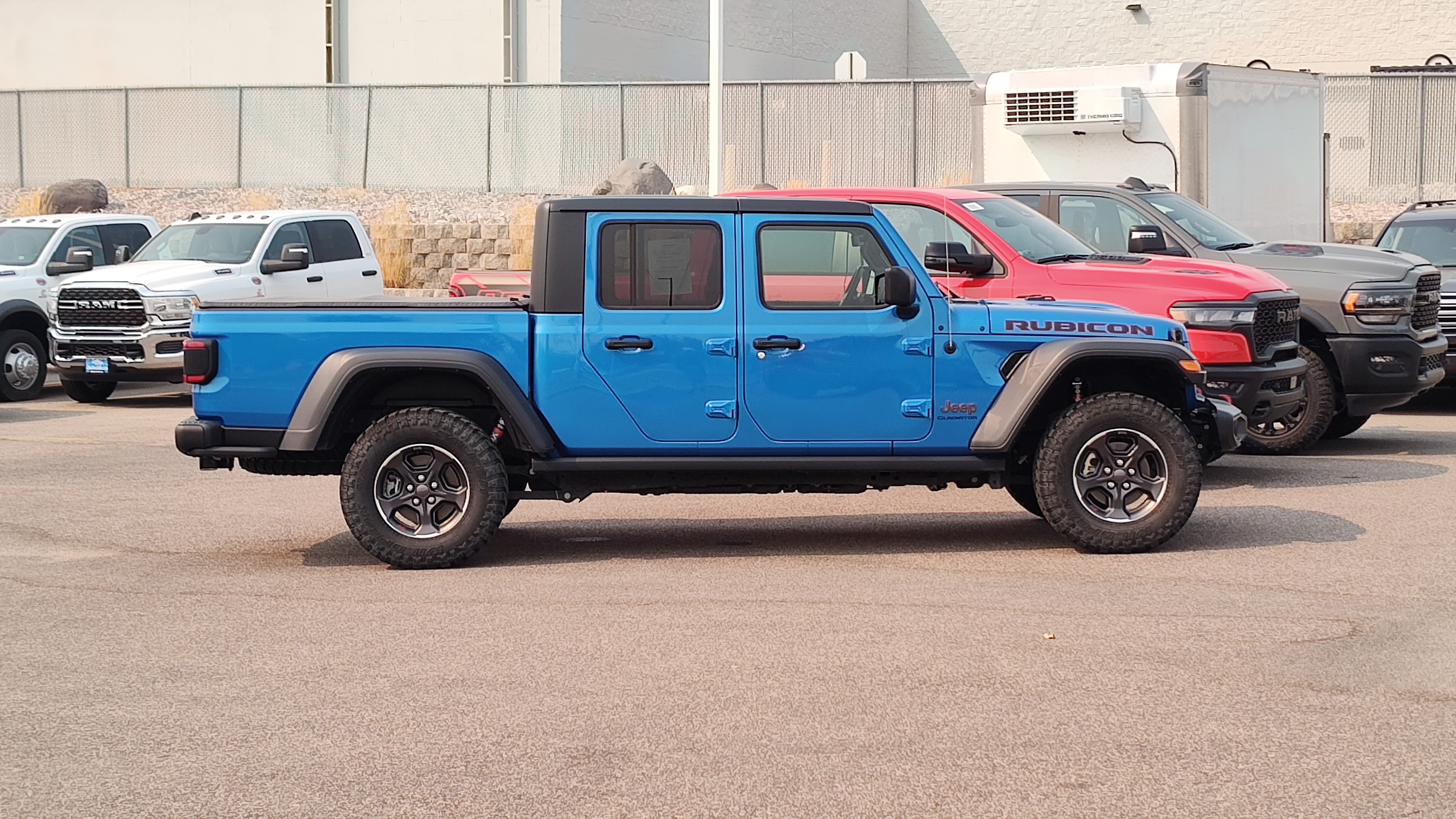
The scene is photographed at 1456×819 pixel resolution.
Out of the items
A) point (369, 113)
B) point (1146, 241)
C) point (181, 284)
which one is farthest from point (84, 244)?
point (369, 113)

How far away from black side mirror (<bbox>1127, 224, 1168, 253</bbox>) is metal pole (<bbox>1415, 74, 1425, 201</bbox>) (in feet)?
59.5

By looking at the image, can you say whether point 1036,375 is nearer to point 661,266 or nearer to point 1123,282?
point 661,266

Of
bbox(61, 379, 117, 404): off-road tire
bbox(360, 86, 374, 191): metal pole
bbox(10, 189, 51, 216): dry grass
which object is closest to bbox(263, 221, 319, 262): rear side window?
bbox(61, 379, 117, 404): off-road tire

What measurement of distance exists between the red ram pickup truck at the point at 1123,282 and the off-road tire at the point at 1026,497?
5.06 ft

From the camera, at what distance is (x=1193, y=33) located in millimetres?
44438

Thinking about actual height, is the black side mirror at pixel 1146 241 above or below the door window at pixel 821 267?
above

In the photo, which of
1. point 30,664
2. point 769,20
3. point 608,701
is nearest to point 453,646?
point 608,701

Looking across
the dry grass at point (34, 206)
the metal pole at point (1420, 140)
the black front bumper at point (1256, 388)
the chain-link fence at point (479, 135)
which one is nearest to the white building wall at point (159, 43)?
the chain-link fence at point (479, 135)

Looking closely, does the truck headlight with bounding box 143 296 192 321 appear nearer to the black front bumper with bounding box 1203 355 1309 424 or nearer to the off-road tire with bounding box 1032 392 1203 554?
the black front bumper with bounding box 1203 355 1309 424

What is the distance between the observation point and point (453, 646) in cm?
689

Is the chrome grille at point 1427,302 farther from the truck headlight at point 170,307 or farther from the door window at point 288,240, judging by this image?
the truck headlight at point 170,307

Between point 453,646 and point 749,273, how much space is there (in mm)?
2759

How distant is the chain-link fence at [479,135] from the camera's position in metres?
30.5

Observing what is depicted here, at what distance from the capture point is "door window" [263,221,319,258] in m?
18.9
